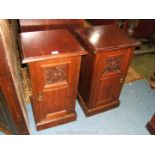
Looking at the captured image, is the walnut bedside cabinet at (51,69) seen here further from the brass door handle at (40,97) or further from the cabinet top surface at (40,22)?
the cabinet top surface at (40,22)

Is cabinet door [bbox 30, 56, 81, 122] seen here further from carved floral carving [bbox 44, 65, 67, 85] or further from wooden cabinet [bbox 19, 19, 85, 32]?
wooden cabinet [bbox 19, 19, 85, 32]

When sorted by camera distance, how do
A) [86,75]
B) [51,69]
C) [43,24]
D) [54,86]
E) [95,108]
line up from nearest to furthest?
1. [51,69]
2. [54,86]
3. [86,75]
4. [95,108]
5. [43,24]

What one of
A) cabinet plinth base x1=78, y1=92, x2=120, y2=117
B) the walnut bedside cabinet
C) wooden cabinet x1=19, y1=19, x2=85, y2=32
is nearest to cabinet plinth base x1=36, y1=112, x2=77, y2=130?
the walnut bedside cabinet

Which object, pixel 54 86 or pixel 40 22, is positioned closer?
pixel 54 86

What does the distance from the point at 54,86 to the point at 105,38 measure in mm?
632

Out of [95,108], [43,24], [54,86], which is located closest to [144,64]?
[95,108]

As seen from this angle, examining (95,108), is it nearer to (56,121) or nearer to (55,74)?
(56,121)

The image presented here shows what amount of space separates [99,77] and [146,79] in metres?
1.24

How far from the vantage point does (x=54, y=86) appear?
134cm

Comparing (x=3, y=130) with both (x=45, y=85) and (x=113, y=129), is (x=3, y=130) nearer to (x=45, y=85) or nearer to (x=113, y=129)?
(x=45, y=85)

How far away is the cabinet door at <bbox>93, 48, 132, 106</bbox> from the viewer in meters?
1.40

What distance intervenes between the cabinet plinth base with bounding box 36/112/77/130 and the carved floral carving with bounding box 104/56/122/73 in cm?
62

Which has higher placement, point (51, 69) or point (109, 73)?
point (51, 69)

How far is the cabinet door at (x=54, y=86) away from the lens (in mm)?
1212
